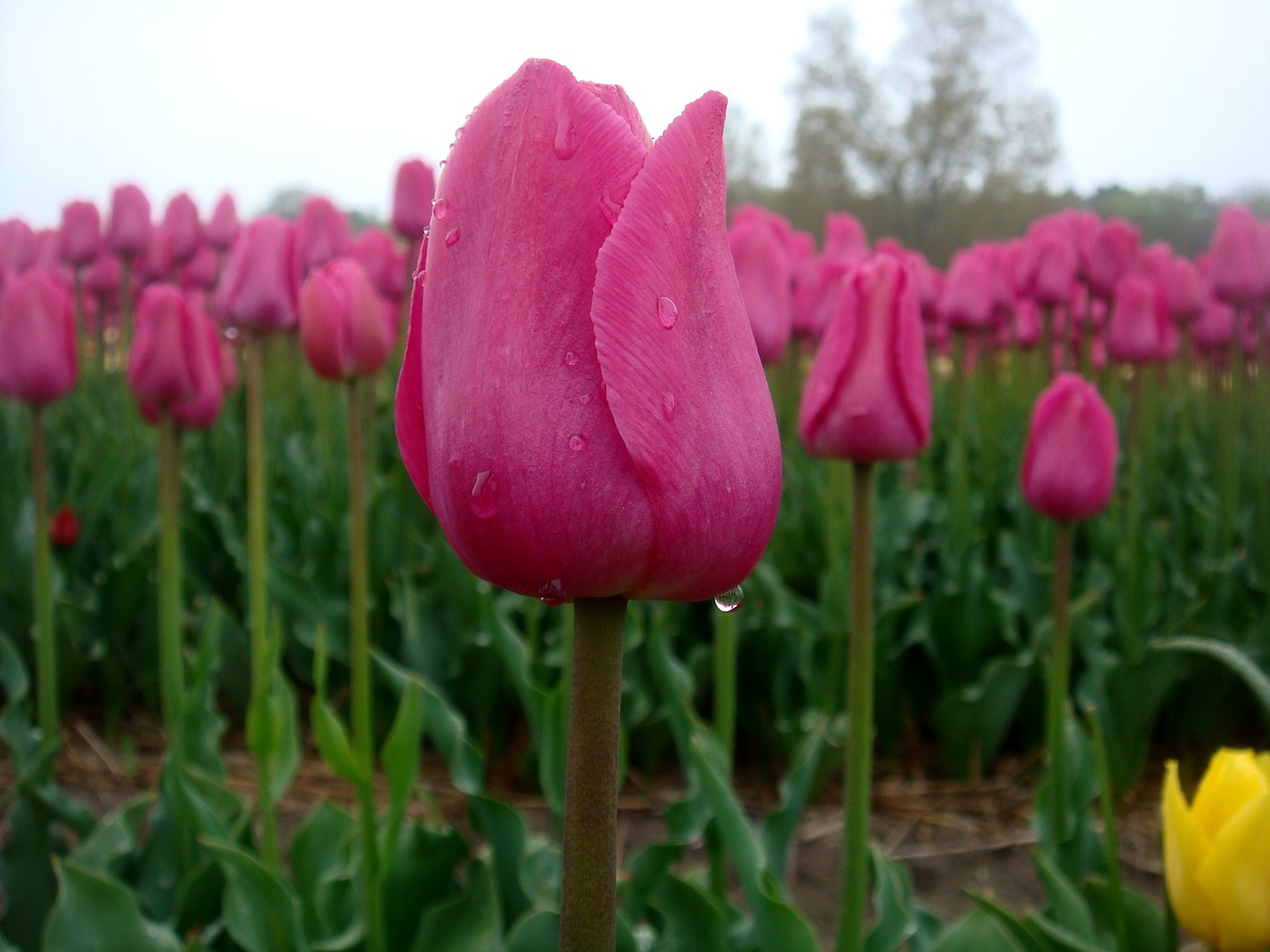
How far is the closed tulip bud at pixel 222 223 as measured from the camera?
4.23 metres

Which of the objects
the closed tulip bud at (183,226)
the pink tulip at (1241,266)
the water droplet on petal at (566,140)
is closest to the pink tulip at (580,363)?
the water droplet on petal at (566,140)

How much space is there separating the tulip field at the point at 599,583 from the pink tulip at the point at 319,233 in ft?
0.07

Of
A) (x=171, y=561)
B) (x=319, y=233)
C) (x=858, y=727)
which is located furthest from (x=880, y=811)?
(x=319, y=233)

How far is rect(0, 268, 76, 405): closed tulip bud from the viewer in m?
1.39

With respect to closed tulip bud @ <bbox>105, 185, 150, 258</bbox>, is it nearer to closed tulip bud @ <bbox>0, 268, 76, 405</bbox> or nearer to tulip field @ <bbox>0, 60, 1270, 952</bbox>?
tulip field @ <bbox>0, 60, 1270, 952</bbox>

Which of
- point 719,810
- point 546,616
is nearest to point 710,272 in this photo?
point 719,810

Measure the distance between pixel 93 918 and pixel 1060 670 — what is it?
1.07 metres

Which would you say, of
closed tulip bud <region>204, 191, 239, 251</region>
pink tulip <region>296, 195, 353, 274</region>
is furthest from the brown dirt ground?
closed tulip bud <region>204, 191, 239, 251</region>

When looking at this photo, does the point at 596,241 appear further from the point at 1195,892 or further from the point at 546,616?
the point at 546,616

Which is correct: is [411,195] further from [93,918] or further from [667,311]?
[667,311]

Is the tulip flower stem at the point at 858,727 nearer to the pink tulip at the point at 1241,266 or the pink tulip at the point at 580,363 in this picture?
the pink tulip at the point at 580,363

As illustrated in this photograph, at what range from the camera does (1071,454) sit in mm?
1250

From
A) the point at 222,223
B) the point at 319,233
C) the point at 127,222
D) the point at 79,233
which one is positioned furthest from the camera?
the point at 222,223

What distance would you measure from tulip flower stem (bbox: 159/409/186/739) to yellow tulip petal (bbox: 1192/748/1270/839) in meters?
1.13
